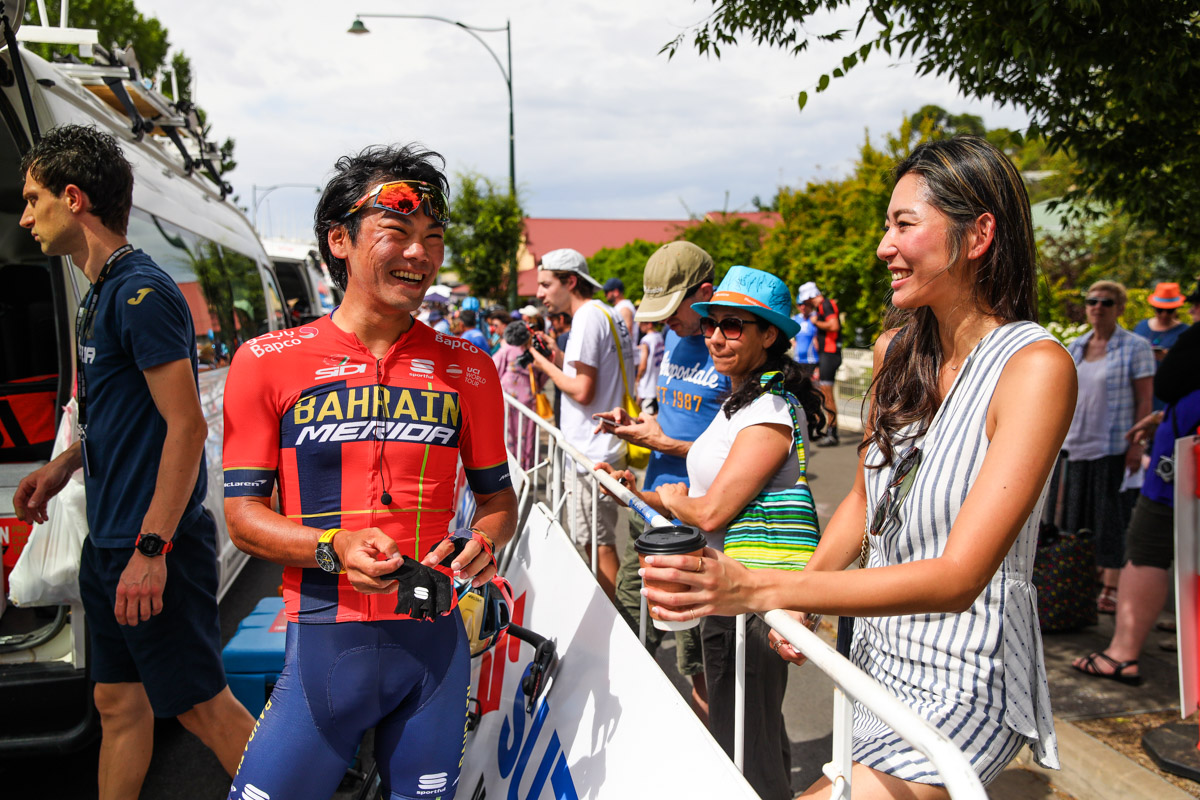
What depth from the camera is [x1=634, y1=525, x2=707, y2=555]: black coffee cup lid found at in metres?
1.30

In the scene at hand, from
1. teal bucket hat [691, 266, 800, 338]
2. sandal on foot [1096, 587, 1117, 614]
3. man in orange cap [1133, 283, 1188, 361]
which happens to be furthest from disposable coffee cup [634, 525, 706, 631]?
man in orange cap [1133, 283, 1188, 361]

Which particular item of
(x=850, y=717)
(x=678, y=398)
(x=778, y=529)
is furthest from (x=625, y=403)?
(x=850, y=717)

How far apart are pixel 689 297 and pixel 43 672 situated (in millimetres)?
2869

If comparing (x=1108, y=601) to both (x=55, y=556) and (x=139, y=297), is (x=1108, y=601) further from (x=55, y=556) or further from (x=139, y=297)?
(x=55, y=556)

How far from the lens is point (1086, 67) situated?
3414 mm

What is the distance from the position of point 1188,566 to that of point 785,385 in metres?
1.94

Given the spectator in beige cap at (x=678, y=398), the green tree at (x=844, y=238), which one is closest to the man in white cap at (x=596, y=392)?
the spectator in beige cap at (x=678, y=398)

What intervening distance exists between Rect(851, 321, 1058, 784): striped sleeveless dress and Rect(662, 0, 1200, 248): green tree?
6.76 ft

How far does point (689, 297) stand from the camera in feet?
11.9

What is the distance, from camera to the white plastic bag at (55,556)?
2.78 m

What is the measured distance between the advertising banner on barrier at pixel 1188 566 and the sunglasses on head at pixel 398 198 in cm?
308

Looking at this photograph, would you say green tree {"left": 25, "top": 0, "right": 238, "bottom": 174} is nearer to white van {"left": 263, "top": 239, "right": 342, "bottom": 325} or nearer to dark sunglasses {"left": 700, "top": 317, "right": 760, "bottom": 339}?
white van {"left": 263, "top": 239, "right": 342, "bottom": 325}

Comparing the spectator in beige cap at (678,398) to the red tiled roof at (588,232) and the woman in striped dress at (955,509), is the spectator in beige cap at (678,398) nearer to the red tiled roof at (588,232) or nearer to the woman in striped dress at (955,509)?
the woman in striped dress at (955,509)

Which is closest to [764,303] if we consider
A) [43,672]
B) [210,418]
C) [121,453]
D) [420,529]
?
[420,529]
